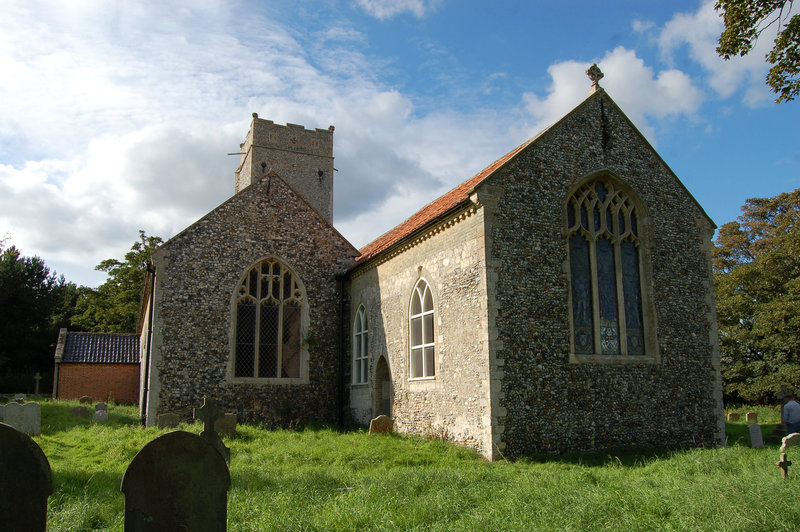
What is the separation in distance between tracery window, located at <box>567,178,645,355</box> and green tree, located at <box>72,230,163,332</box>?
108 feet

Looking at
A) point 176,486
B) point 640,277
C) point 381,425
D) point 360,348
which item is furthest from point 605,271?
point 176,486

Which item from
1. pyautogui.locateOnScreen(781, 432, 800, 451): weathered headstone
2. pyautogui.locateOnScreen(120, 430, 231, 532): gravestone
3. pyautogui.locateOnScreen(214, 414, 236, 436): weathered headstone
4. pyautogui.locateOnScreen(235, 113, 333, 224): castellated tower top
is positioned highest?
pyautogui.locateOnScreen(235, 113, 333, 224): castellated tower top

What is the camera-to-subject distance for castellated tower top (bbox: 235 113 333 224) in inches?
1454

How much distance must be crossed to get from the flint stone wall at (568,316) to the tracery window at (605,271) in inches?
15.7

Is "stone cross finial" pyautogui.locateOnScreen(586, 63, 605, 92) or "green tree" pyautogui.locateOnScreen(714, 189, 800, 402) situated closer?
"stone cross finial" pyautogui.locateOnScreen(586, 63, 605, 92)

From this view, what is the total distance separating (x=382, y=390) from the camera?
1767 centimetres

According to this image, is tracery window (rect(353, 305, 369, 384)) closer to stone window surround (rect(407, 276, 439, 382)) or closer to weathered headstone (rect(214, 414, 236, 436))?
stone window surround (rect(407, 276, 439, 382))

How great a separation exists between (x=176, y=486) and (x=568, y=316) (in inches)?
407

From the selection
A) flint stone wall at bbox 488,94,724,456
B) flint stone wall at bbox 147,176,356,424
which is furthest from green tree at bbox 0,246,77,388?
flint stone wall at bbox 488,94,724,456

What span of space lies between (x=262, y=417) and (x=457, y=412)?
7335 millimetres

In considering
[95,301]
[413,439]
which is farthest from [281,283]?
[95,301]

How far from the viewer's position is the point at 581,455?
492 inches

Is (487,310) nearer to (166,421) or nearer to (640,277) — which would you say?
(640,277)

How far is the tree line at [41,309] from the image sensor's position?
128ft
